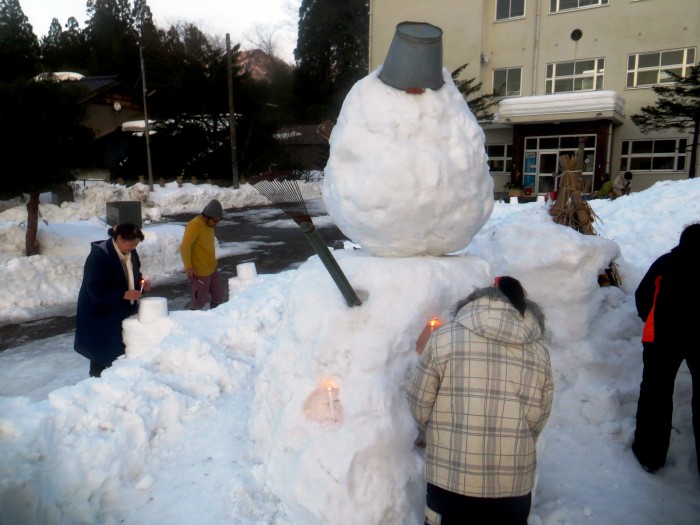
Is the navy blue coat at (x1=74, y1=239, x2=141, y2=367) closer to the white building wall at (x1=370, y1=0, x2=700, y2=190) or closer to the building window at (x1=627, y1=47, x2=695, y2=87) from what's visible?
the white building wall at (x1=370, y1=0, x2=700, y2=190)

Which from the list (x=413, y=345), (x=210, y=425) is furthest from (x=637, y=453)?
(x=210, y=425)

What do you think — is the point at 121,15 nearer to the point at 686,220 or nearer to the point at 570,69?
the point at 570,69

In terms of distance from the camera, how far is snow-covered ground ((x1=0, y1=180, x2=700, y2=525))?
2.74m

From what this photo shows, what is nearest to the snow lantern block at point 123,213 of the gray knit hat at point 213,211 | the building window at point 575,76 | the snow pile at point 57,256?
the snow pile at point 57,256

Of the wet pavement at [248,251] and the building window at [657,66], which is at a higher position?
the building window at [657,66]

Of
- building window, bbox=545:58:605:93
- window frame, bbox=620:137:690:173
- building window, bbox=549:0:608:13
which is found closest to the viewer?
window frame, bbox=620:137:690:173

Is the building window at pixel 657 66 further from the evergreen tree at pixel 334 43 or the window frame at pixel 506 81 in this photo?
the evergreen tree at pixel 334 43

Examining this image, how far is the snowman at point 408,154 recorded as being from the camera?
9.38ft

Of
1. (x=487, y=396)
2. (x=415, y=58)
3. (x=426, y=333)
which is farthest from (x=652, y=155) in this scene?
(x=487, y=396)

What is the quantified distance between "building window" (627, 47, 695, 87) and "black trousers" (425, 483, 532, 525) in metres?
22.8

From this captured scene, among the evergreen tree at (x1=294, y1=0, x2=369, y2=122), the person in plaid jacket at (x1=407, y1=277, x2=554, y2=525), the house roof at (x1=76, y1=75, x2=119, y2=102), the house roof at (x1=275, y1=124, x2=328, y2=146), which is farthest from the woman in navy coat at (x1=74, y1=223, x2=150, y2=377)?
the evergreen tree at (x1=294, y1=0, x2=369, y2=122)

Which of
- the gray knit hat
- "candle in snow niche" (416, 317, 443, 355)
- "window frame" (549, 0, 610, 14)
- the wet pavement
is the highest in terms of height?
"window frame" (549, 0, 610, 14)

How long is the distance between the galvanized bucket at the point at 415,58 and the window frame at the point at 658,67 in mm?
21550

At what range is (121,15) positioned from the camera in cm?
3997
